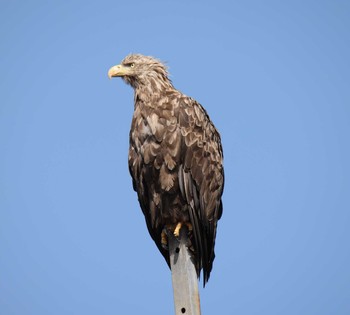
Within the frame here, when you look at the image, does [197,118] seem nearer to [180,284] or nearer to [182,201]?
[182,201]

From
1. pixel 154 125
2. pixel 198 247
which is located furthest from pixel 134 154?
pixel 198 247

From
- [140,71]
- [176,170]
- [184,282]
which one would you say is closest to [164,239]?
[176,170]

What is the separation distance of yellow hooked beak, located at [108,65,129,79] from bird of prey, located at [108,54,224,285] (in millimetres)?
627

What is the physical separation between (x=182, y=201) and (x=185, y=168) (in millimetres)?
387

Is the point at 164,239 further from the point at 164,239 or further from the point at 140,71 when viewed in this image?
the point at 140,71

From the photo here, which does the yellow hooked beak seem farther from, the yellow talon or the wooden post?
the wooden post

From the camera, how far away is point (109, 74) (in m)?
7.86

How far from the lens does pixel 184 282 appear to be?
5688mm

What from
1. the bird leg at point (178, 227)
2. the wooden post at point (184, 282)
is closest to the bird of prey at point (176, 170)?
the bird leg at point (178, 227)

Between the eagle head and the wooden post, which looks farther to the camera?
the eagle head

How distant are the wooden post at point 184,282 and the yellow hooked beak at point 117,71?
2693mm

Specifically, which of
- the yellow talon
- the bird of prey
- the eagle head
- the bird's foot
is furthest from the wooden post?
the eagle head

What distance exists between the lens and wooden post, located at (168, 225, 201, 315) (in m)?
5.54

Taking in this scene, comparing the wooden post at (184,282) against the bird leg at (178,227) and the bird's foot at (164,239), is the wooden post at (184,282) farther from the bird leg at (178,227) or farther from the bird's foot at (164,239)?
the bird's foot at (164,239)
